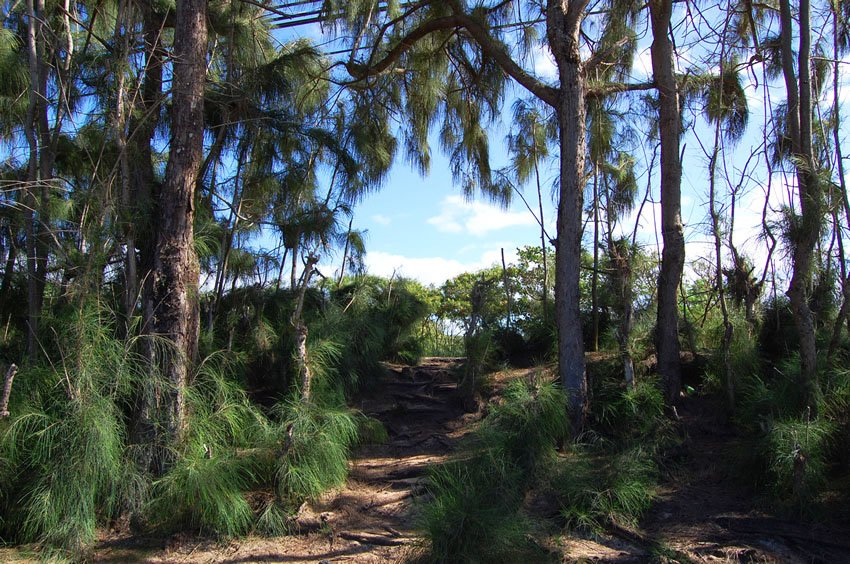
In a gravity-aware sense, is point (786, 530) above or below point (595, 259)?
below

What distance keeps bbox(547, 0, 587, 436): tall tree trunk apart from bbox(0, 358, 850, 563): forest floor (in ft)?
4.53

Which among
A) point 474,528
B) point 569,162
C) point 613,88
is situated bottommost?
point 474,528

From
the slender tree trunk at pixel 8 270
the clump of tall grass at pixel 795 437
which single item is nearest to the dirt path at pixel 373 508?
the clump of tall grass at pixel 795 437

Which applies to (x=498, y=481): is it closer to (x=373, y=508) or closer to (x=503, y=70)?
(x=373, y=508)

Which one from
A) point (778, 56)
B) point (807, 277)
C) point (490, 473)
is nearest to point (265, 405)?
point (490, 473)

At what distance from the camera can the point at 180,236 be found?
5609 millimetres

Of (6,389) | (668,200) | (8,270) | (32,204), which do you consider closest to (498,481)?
(6,389)

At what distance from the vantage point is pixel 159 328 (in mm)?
5473

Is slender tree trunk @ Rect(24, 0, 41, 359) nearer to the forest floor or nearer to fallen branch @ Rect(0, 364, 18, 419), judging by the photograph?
fallen branch @ Rect(0, 364, 18, 419)

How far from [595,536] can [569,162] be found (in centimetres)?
358

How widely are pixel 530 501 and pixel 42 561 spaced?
358cm

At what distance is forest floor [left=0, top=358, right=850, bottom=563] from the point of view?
454 centimetres

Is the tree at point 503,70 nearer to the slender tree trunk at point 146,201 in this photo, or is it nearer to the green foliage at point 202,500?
the slender tree trunk at point 146,201

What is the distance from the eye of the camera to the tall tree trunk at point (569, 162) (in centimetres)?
646
